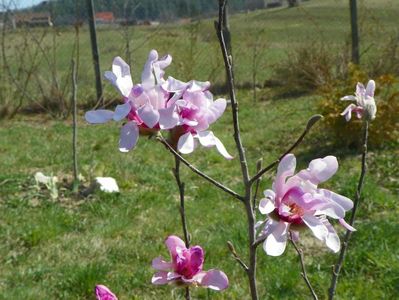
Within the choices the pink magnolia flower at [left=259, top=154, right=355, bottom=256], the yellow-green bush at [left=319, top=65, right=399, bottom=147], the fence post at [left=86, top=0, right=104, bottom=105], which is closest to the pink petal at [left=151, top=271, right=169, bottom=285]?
the pink magnolia flower at [left=259, top=154, right=355, bottom=256]

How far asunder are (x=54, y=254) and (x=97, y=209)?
778 mm

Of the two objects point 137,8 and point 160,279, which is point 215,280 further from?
point 137,8

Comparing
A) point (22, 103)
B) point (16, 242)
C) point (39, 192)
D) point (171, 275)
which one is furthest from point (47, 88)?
point (171, 275)

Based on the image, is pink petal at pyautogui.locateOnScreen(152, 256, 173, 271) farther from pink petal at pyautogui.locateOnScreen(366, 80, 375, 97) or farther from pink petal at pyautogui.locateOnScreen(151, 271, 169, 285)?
pink petal at pyautogui.locateOnScreen(366, 80, 375, 97)

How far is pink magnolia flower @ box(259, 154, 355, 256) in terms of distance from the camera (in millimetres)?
827

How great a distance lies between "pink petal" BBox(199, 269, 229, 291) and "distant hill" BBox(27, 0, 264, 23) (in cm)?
902

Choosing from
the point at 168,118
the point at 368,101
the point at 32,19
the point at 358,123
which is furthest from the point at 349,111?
the point at 32,19

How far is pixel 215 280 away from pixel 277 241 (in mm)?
176

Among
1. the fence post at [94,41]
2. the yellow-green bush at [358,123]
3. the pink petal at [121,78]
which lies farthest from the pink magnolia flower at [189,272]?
the fence post at [94,41]

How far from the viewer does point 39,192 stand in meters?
4.94

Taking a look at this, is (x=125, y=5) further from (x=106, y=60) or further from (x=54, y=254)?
(x=54, y=254)

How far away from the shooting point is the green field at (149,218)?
3.20 m

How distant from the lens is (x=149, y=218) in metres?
4.35

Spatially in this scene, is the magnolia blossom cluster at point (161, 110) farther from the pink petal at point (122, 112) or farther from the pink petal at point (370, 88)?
the pink petal at point (370, 88)
